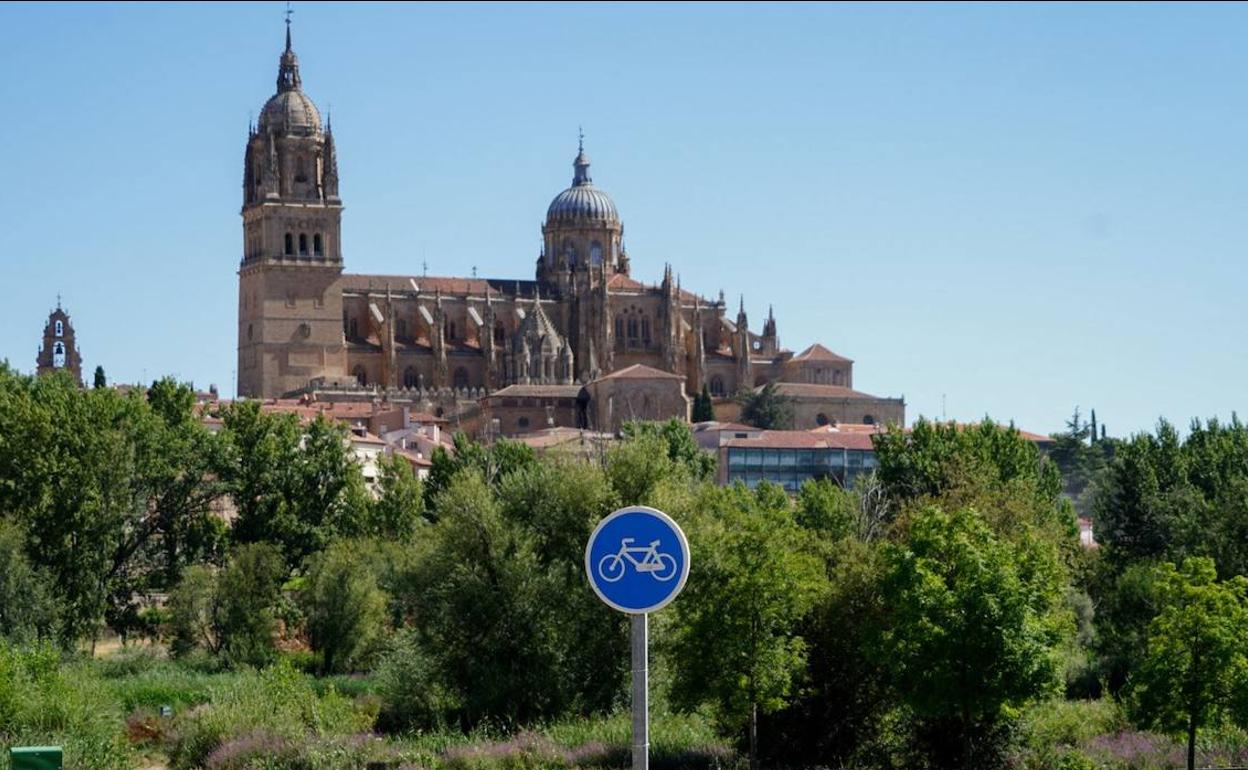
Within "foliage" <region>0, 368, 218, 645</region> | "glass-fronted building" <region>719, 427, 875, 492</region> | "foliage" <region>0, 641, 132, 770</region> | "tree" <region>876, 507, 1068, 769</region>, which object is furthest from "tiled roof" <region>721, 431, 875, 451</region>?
"tree" <region>876, 507, 1068, 769</region>

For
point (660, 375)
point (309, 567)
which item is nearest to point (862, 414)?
point (660, 375)

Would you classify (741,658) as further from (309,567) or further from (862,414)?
(862,414)

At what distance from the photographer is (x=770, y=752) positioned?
33625 mm

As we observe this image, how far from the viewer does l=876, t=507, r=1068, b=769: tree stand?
99.7ft

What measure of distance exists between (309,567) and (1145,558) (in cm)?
2068

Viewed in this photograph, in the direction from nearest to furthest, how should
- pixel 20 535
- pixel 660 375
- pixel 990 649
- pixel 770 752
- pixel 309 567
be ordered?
pixel 990 649
pixel 770 752
pixel 20 535
pixel 309 567
pixel 660 375

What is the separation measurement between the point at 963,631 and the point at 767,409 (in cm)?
8761

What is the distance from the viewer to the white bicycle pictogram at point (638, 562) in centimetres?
1333

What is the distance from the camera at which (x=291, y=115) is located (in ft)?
400

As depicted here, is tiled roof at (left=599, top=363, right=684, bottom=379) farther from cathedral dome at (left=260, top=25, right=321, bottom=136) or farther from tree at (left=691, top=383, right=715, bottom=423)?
cathedral dome at (left=260, top=25, right=321, bottom=136)

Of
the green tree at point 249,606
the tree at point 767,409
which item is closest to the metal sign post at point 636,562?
the green tree at point 249,606

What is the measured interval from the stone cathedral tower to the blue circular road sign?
104m

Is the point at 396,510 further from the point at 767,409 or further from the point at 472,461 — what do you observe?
the point at 767,409

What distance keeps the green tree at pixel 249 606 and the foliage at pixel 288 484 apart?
4755 mm
